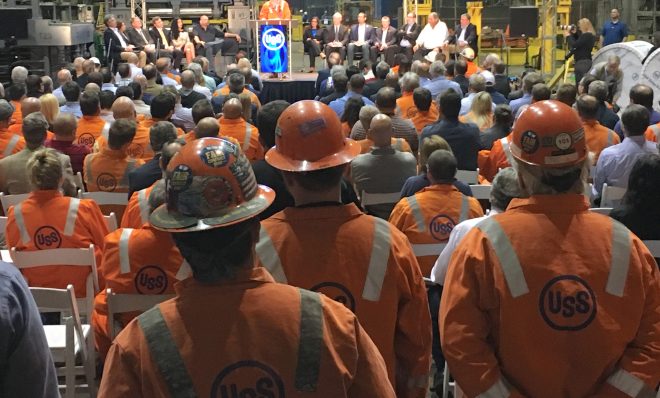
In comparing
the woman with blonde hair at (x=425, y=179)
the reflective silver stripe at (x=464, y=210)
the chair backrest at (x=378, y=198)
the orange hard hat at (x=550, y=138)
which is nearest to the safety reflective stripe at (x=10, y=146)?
the chair backrest at (x=378, y=198)

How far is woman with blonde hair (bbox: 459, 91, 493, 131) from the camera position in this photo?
25.0 ft

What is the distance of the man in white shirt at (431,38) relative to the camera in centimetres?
1677

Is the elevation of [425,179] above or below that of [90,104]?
below

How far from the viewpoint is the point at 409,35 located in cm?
1703

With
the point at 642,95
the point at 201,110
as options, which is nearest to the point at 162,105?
the point at 201,110

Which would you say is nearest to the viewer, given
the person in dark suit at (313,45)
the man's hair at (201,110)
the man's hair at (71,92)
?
the man's hair at (201,110)

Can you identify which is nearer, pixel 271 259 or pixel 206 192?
pixel 206 192

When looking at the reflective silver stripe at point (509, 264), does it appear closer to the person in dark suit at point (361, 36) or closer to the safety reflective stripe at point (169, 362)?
the safety reflective stripe at point (169, 362)

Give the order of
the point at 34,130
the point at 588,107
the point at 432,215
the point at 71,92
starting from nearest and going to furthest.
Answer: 1. the point at 432,215
2. the point at 34,130
3. the point at 588,107
4. the point at 71,92

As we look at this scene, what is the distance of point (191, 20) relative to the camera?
806 inches

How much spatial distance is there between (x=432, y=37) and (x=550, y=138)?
14.9 metres

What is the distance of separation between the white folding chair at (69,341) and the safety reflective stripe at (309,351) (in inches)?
77.2

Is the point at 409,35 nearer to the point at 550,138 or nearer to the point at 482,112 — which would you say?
the point at 482,112

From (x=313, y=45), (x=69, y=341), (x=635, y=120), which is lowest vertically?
(x=69, y=341)
